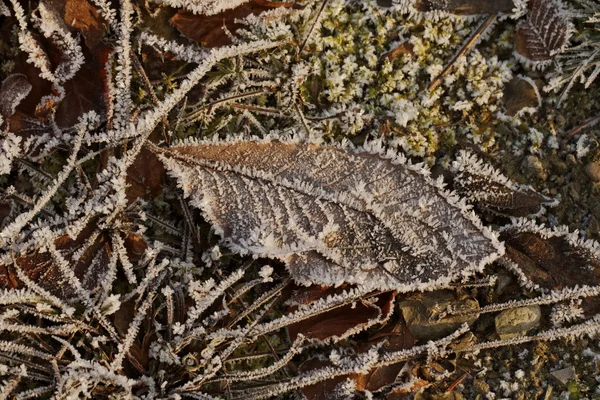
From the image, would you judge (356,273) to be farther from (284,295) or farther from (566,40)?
(566,40)

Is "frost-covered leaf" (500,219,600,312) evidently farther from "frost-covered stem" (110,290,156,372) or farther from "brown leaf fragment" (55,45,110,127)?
"brown leaf fragment" (55,45,110,127)

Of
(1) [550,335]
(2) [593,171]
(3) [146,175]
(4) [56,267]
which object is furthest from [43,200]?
(2) [593,171]

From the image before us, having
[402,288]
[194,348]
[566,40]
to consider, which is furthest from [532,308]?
[194,348]

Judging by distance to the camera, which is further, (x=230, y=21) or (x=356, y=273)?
(x=230, y=21)

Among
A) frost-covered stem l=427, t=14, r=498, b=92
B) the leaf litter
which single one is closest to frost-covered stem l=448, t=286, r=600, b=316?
the leaf litter

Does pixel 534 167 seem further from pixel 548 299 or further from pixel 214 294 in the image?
pixel 214 294

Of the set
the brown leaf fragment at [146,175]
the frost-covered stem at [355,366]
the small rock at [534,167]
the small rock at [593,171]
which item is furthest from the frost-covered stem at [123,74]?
the small rock at [593,171]
